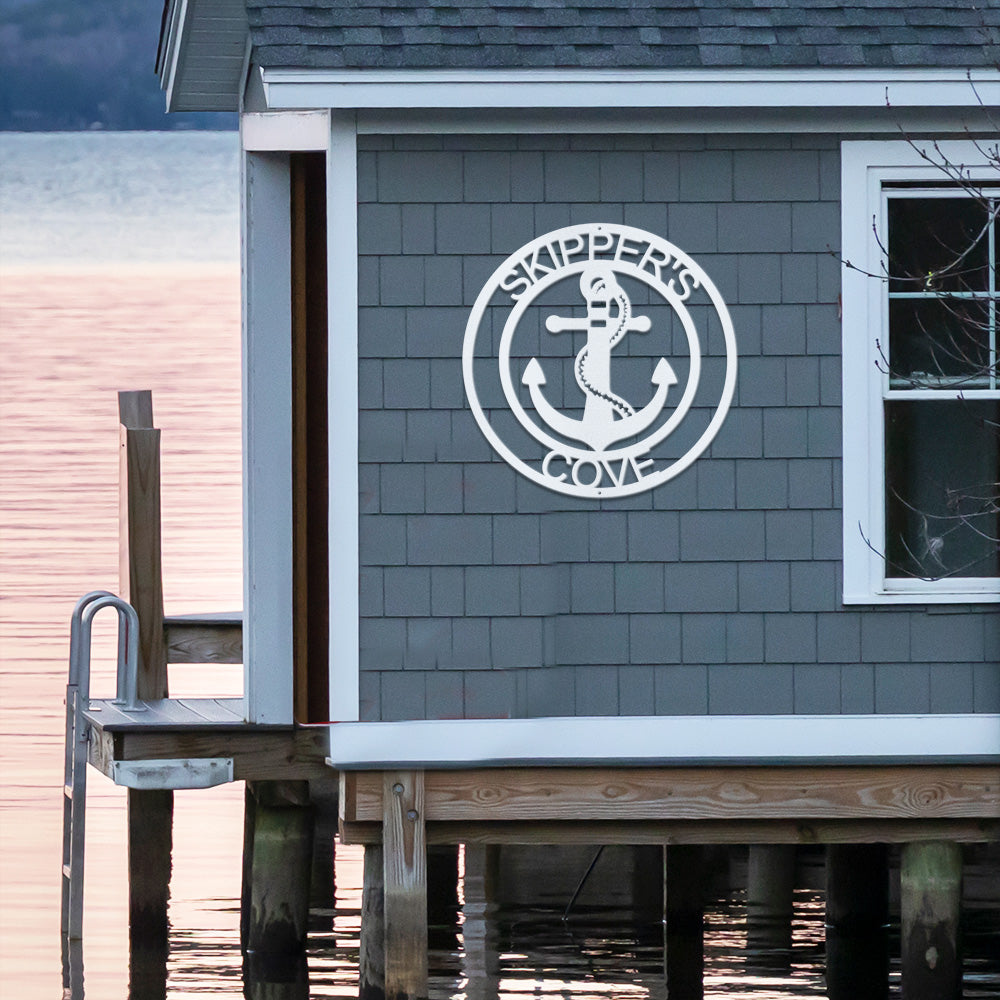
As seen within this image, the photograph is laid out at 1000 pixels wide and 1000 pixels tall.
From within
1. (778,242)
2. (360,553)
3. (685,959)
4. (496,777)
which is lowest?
(685,959)

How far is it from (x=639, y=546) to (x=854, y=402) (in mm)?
1006

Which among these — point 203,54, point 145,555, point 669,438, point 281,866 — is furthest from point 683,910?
point 203,54

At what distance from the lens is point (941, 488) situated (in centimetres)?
965

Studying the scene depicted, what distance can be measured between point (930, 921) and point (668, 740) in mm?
1374

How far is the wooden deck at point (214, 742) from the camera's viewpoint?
10.1 meters

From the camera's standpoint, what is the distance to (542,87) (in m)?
9.14

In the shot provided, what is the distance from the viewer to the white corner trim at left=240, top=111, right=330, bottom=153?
9.94 meters

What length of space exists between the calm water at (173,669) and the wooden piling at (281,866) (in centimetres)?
30

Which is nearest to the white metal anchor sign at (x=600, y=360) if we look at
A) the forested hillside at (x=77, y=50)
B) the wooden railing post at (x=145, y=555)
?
the wooden railing post at (x=145, y=555)

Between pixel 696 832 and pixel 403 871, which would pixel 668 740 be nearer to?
pixel 696 832

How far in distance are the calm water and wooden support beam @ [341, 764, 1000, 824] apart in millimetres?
2213

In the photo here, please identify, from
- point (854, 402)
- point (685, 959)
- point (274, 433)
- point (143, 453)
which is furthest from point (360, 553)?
point (685, 959)

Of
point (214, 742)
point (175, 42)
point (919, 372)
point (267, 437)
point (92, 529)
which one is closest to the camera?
point (919, 372)

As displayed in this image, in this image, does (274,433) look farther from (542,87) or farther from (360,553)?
(542,87)
